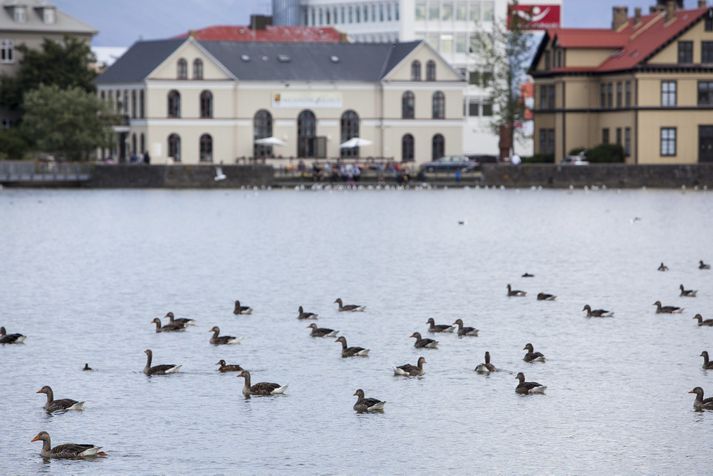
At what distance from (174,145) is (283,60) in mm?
12013

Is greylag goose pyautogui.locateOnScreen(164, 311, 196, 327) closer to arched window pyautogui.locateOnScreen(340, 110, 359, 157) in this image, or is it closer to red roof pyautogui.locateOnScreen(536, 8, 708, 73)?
red roof pyautogui.locateOnScreen(536, 8, 708, 73)

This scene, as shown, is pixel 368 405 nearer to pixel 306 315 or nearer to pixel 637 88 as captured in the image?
pixel 306 315

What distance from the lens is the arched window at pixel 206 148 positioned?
473ft

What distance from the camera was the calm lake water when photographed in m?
30.2

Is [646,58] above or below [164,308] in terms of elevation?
above

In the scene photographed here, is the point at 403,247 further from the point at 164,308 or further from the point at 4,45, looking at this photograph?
the point at 4,45

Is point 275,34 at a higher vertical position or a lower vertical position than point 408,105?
higher

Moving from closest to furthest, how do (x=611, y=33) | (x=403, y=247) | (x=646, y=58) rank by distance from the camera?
(x=403, y=247) < (x=646, y=58) < (x=611, y=33)

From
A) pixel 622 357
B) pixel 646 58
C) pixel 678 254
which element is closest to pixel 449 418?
pixel 622 357

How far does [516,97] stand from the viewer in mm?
148500

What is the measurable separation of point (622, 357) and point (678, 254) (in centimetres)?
3338

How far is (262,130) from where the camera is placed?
480ft

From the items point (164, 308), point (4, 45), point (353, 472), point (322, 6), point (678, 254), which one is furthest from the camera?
point (322, 6)

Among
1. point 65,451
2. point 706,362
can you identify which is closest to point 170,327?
point 706,362
